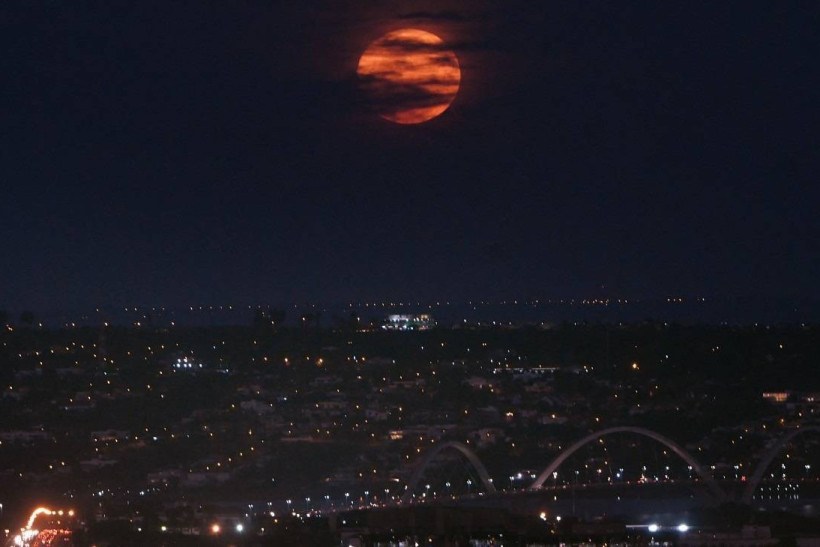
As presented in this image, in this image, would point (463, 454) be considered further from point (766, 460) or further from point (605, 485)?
point (766, 460)

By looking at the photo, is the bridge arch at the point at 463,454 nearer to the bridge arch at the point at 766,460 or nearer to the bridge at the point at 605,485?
the bridge at the point at 605,485

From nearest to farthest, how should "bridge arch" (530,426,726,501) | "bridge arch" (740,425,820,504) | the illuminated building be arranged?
"bridge arch" (740,425,820,504)
"bridge arch" (530,426,726,501)
the illuminated building

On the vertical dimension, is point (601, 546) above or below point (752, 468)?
below

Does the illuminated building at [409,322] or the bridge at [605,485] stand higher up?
the illuminated building at [409,322]

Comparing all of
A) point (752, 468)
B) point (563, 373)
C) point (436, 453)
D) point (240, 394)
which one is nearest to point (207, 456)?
point (436, 453)

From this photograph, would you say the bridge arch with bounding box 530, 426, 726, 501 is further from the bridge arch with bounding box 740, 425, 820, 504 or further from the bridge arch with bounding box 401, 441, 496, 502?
the bridge arch with bounding box 401, 441, 496, 502

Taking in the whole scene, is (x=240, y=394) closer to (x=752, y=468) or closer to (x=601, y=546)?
(x=752, y=468)

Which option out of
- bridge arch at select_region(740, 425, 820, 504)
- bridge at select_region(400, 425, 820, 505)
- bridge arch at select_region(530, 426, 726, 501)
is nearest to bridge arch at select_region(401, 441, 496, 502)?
bridge at select_region(400, 425, 820, 505)

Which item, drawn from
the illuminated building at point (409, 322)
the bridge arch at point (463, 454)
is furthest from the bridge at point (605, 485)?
the illuminated building at point (409, 322)
